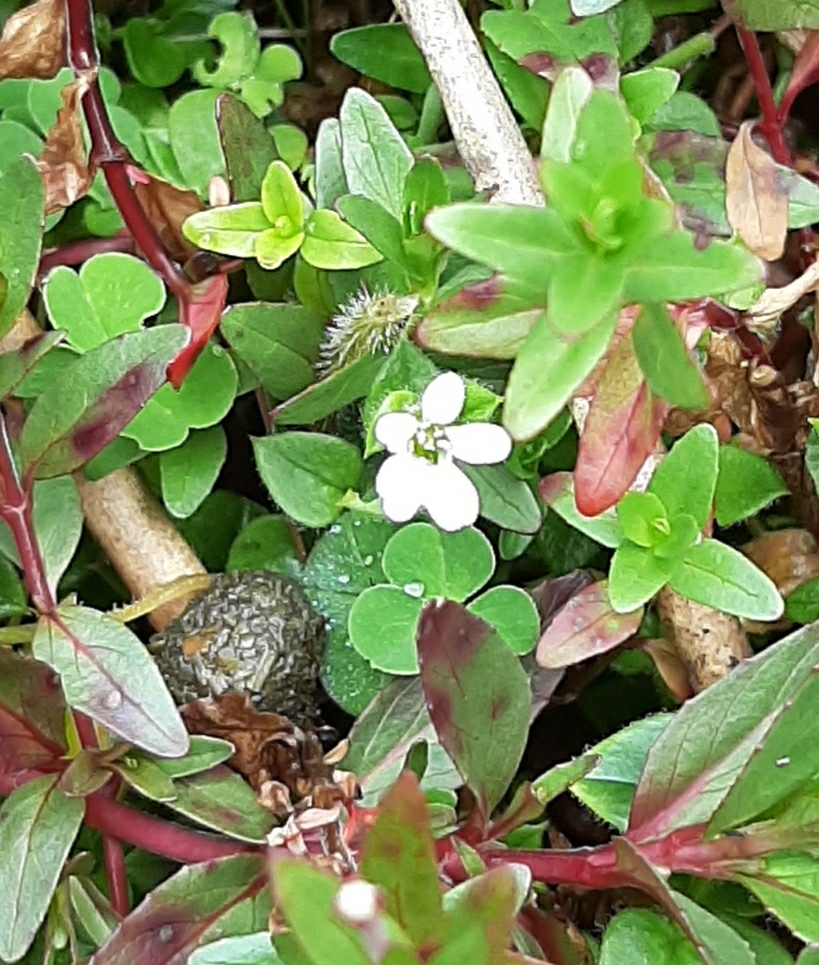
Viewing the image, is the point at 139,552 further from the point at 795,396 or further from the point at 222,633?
the point at 795,396

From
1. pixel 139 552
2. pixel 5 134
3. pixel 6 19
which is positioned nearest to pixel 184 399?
pixel 139 552

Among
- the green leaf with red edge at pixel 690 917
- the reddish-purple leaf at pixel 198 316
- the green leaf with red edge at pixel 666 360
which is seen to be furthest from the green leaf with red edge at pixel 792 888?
the reddish-purple leaf at pixel 198 316

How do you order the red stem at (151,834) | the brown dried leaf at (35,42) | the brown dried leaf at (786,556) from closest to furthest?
the red stem at (151,834), the brown dried leaf at (786,556), the brown dried leaf at (35,42)

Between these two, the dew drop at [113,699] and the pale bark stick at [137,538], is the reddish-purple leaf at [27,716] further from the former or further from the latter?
the pale bark stick at [137,538]

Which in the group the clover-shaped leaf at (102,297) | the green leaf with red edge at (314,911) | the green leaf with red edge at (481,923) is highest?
the clover-shaped leaf at (102,297)

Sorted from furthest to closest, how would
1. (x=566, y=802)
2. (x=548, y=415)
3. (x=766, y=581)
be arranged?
(x=566, y=802)
(x=766, y=581)
(x=548, y=415)

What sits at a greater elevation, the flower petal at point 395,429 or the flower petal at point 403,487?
the flower petal at point 395,429

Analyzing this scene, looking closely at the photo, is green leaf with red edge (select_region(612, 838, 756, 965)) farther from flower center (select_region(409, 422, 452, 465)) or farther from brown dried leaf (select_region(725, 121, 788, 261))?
brown dried leaf (select_region(725, 121, 788, 261))
